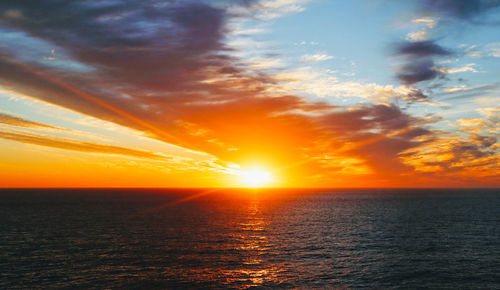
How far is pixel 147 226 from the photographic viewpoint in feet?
288

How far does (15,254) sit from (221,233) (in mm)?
41945

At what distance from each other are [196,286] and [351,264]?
83.1ft

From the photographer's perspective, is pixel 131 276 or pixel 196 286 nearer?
pixel 196 286

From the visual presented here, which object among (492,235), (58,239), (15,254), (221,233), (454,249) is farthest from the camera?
(221,233)

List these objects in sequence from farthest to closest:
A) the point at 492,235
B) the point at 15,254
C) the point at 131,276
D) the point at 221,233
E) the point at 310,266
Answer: the point at 221,233 → the point at 492,235 → the point at 15,254 → the point at 310,266 → the point at 131,276

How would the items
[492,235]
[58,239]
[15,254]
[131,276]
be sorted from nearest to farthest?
[131,276] → [15,254] → [58,239] → [492,235]

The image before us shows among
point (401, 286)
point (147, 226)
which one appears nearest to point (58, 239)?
point (147, 226)

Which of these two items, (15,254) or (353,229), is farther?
(353,229)

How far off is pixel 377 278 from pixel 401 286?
11.1ft

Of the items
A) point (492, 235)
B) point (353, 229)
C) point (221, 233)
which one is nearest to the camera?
point (492, 235)

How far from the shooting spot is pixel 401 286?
39812 mm

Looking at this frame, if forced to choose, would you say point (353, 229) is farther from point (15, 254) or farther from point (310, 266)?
point (15, 254)

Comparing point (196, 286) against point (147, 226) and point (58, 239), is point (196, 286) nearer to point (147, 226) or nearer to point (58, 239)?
point (58, 239)

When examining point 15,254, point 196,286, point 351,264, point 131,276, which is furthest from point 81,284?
point 351,264
